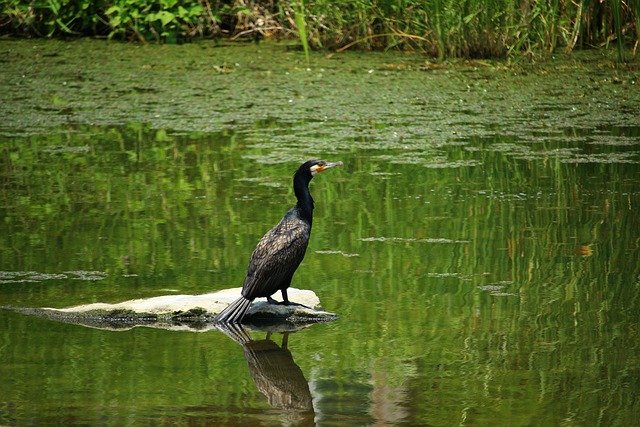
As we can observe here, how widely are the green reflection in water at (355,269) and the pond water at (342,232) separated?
1cm

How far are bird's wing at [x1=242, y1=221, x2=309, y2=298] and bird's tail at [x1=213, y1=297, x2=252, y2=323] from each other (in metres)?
0.03

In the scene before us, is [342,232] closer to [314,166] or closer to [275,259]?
[314,166]

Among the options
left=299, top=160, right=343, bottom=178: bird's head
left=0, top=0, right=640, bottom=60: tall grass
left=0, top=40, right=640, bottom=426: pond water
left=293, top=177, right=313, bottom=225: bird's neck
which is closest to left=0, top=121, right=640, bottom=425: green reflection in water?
left=0, top=40, right=640, bottom=426: pond water

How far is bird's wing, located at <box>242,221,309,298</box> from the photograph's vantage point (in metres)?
4.18

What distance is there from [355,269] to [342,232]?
2.12 ft

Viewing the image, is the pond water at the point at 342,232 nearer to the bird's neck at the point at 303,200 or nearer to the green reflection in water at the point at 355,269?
the green reflection in water at the point at 355,269

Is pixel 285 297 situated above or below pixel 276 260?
below

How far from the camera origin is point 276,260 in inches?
167

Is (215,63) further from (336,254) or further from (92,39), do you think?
(336,254)

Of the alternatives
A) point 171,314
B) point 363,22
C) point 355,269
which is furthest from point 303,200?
point 363,22

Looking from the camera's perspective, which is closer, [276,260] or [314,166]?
[276,260]

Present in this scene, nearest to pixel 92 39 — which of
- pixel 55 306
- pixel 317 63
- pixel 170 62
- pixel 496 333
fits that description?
pixel 170 62

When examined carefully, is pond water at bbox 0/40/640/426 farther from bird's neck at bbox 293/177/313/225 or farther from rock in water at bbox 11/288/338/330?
bird's neck at bbox 293/177/313/225

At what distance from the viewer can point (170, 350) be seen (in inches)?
155
